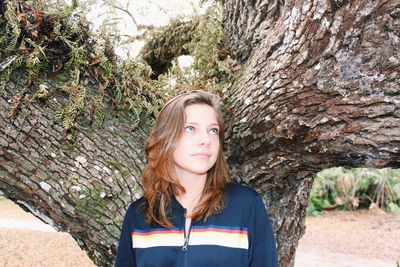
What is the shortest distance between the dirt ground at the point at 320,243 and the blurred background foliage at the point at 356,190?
0.96 feet

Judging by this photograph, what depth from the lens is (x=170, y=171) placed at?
211cm

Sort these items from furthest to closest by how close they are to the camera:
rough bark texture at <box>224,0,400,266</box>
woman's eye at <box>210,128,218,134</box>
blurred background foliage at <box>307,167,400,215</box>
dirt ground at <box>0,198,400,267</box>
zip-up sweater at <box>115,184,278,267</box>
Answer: blurred background foliage at <box>307,167,400,215</box> < dirt ground at <box>0,198,400,267</box> < woman's eye at <box>210,128,218,134</box> < zip-up sweater at <box>115,184,278,267</box> < rough bark texture at <box>224,0,400,266</box>

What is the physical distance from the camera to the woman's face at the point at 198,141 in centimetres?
200

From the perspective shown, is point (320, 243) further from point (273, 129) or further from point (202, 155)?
point (202, 155)

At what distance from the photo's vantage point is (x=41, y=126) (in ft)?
7.13

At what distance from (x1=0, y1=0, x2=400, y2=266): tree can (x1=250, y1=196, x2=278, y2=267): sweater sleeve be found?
1.18ft

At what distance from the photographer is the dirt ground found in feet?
27.7

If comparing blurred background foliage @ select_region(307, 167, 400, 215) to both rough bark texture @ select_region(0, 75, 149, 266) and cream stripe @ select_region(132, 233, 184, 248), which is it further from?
cream stripe @ select_region(132, 233, 184, 248)

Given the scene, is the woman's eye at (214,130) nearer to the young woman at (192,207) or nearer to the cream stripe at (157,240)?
the young woman at (192,207)

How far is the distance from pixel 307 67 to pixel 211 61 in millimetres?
957

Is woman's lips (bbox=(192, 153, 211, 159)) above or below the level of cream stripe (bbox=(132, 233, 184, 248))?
above

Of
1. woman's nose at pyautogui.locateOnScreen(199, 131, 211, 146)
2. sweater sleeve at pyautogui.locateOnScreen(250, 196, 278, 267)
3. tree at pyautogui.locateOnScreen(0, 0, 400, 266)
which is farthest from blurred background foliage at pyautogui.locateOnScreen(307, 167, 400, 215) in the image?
woman's nose at pyautogui.locateOnScreen(199, 131, 211, 146)

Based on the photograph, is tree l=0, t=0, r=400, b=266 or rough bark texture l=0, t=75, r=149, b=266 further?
rough bark texture l=0, t=75, r=149, b=266

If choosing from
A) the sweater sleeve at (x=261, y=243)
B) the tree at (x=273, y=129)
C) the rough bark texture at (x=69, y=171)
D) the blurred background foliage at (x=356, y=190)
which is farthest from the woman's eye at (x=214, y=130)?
the blurred background foliage at (x=356, y=190)
